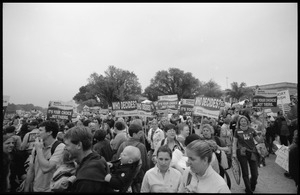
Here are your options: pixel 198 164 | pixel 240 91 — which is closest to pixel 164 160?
pixel 198 164

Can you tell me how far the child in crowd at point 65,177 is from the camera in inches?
92.0

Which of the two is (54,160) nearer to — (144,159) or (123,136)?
(144,159)

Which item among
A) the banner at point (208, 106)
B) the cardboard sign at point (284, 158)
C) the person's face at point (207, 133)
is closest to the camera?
the person's face at point (207, 133)

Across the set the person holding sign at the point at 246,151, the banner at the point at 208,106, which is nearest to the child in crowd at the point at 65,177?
the person holding sign at the point at 246,151

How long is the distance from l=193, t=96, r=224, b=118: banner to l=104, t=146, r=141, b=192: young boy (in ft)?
18.2

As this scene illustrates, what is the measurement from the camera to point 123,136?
17.3ft

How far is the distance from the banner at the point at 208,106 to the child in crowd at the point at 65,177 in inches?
236

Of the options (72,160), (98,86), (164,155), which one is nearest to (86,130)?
(72,160)

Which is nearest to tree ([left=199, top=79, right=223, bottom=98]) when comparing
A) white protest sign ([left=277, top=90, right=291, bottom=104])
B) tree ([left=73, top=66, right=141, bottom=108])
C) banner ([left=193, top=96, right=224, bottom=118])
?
tree ([left=73, top=66, right=141, bottom=108])

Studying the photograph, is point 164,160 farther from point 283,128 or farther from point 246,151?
point 283,128

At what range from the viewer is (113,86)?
246 feet

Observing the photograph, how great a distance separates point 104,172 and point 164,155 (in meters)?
1.05

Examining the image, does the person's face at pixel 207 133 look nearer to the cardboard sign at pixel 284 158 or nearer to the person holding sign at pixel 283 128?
the cardboard sign at pixel 284 158

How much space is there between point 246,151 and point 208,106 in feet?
8.67
